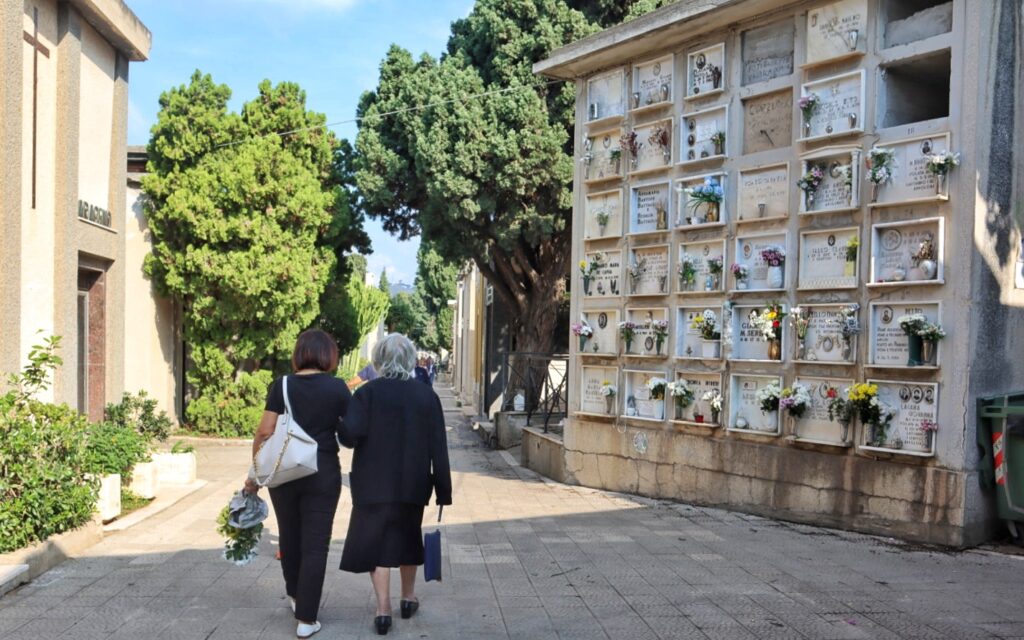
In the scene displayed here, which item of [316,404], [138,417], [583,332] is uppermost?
[583,332]

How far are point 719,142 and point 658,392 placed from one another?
8.60ft

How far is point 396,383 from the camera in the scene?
505 centimetres

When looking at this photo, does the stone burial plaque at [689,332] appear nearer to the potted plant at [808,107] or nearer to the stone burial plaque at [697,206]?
the stone burial plaque at [697,206]

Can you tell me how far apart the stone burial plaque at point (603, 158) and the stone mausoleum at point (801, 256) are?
0.10 feet

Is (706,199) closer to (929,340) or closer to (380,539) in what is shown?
(929,340)

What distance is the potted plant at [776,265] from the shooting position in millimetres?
8516

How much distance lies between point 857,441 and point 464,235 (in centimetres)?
1006

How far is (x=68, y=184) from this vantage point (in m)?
9.84

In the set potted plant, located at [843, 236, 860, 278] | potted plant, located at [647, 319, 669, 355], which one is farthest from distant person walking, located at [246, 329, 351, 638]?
potted plant, located at [647, 319, 669, 355]

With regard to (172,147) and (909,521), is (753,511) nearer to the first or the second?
(909,521)

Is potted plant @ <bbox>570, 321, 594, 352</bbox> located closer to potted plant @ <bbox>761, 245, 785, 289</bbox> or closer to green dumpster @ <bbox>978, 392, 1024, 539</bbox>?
potted plant @ <bbox>761, 245, 785, 289</bbox>

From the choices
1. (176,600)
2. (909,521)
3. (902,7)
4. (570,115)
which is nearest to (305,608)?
(176,600)

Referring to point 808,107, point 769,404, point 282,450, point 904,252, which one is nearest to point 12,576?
point 282,450

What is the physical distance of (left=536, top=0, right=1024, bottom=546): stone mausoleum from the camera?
7.21m
